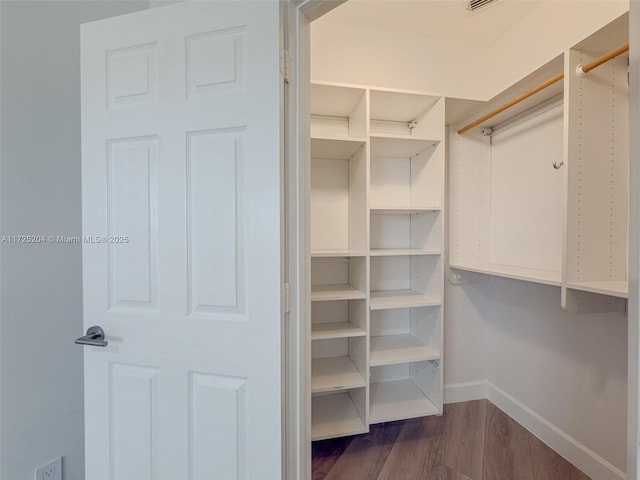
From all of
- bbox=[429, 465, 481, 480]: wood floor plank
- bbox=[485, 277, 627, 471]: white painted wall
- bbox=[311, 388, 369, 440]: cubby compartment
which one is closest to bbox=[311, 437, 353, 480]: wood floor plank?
bbox=[311, 388, 369, 440]: cubby compartment

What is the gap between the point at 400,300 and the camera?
71.6 inches

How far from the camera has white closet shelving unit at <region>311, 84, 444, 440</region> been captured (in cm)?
169

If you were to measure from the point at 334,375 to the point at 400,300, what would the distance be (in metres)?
0.60

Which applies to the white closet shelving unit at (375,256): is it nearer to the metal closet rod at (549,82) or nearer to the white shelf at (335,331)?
the white shelf at (335,331)

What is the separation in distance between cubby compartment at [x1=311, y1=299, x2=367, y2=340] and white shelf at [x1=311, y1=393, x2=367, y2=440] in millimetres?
505

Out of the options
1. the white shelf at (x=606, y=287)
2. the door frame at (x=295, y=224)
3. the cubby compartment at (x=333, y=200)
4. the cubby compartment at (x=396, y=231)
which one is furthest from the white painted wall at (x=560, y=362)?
the door frame at (x=295, y=224)

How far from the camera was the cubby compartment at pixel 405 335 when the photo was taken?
1780 mm

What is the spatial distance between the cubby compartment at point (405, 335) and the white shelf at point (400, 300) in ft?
0.31

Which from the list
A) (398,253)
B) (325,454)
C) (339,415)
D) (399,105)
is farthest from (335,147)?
(325,454)

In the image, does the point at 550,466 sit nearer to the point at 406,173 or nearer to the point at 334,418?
the point at 334,418

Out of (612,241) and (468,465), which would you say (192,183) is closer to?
(612,241)

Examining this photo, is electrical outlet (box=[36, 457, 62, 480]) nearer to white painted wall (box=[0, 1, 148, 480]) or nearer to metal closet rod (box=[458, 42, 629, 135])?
white painted wall (box=[0, 1, 148, 480])

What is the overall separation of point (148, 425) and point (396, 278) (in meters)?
1.64

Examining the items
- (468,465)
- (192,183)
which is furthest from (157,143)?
(468,465)
